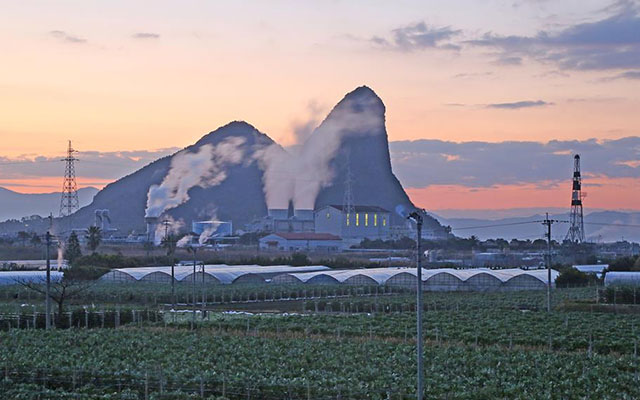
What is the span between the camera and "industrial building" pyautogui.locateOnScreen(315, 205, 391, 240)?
130 m

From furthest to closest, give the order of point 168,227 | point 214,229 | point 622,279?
point 214,229 < point 168,227 < point 622,279

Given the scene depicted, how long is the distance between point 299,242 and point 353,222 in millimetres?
17927

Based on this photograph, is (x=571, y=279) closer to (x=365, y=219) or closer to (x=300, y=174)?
(x=365, y=219)

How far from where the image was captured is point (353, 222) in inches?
5162

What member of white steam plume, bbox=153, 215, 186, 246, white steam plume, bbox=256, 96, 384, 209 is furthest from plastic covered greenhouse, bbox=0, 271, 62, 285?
white steam plume, bbox=256, 96, 384, 209

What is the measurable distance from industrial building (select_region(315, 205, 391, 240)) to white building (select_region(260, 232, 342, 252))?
12267 millimetres

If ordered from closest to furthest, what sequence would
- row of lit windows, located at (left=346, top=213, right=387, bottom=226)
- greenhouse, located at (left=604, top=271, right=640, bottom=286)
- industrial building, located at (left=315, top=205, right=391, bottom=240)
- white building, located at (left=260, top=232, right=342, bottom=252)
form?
greenhouse, located at (left=604, top=271, right=640, bottom=286), white building, located at (left=260, top=232, right=342, bottom=252), row of lit windows, located at (left=346, top=213, right=387, bottom=226), industrial building, located at (left=315, top=205, right=391, bottom=240)

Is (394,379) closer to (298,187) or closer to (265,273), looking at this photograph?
(265,273)

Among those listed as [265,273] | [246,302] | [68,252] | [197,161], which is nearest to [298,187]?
[197,161]

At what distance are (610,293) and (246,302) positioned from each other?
1900cm

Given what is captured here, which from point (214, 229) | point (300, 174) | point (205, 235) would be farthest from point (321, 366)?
point (300, 174)

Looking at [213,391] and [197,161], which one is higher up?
[197,161]

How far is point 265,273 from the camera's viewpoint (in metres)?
61.8

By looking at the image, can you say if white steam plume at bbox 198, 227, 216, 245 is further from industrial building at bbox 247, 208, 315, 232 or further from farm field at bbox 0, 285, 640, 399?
farm field at bbox 0, 285, 640, 399
